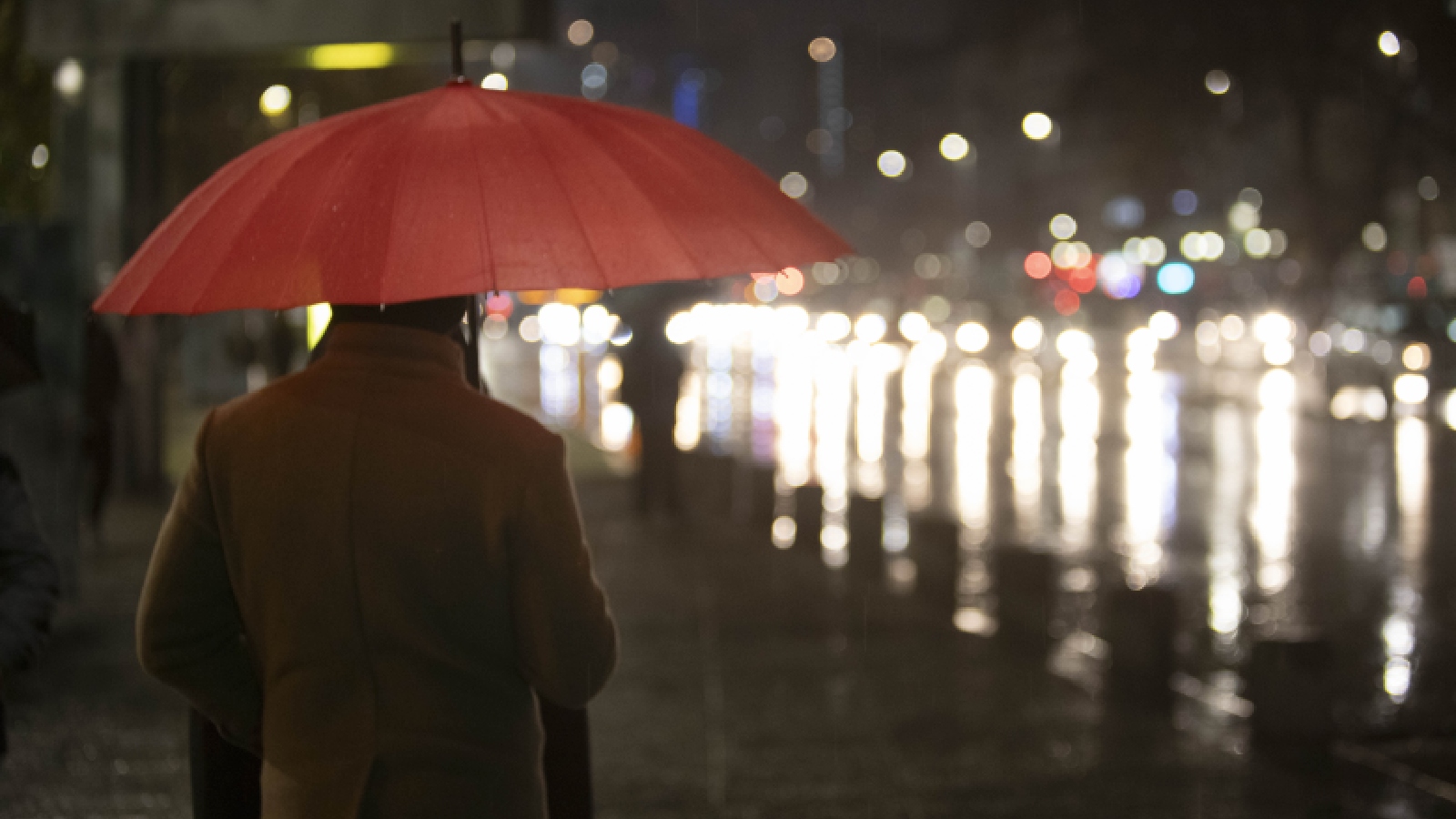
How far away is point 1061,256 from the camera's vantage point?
89.8 metres

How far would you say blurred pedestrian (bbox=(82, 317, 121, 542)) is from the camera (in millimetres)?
11617

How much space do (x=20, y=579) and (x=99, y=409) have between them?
921cm

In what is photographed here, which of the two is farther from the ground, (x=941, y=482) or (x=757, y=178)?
(x=757, y=178)

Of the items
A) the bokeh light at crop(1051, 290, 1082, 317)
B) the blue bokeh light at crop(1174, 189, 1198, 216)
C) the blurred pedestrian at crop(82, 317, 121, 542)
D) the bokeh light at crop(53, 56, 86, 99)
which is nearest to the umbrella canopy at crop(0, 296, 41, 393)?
the blurred pedestrian at crop(82, 317, 121, 542)

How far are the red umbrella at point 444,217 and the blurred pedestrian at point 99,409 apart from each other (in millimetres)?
9022

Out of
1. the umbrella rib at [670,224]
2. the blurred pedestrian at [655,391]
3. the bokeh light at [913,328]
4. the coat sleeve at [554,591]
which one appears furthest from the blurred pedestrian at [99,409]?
the bokeh light at [913,328]

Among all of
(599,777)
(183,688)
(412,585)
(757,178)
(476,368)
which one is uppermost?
(757,178)

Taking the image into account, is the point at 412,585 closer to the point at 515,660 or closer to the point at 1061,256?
the point at 515,660

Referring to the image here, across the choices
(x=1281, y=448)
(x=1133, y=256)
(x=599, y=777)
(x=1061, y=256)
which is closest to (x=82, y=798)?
(x=599, y=777)

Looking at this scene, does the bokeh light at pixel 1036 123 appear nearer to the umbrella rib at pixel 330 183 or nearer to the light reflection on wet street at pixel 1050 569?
the light reflection on wet street at pixel 1050 569

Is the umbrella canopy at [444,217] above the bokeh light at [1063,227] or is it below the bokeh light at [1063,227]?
Result: below

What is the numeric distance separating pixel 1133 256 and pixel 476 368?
262ft

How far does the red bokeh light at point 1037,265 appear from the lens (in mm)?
79000

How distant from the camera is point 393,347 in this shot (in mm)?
2797
